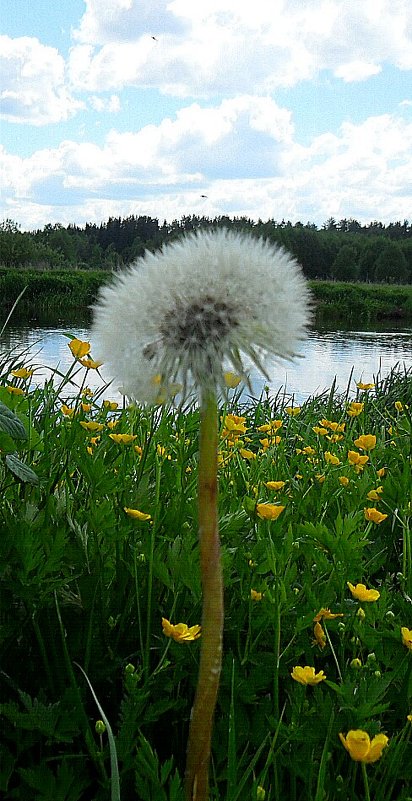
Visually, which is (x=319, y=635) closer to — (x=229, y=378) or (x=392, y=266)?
(x=229, y=378)

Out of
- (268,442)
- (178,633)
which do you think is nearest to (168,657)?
(178,633)

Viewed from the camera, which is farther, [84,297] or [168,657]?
[84,297]

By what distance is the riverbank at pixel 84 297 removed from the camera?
20828 mm

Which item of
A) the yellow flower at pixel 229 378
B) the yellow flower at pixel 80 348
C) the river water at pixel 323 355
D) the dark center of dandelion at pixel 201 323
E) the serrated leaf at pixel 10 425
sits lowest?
→ the river water at pixel 323 355

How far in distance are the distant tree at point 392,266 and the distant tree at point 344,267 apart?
6.10 feet

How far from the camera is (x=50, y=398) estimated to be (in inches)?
111

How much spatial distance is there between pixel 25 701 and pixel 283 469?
1715 millimetres

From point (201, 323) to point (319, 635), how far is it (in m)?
0.73

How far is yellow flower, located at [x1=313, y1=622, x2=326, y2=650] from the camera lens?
4.17 ft

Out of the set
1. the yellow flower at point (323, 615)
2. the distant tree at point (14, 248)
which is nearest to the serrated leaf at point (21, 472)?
the yellow flower at point (323, 615)

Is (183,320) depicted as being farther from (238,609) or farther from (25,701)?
(238,609)

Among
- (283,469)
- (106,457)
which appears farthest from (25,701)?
(283,469)

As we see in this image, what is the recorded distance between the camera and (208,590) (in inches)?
28.9

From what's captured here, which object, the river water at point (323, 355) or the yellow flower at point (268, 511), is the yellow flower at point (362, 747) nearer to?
the yellow flower at point (268, 511)
